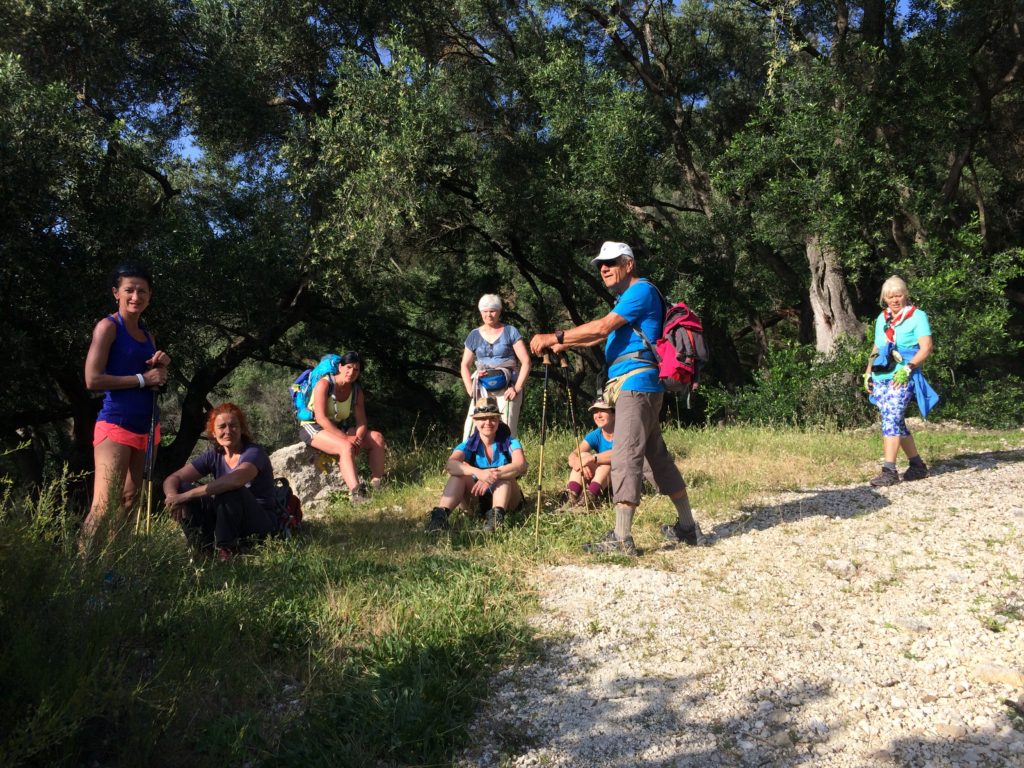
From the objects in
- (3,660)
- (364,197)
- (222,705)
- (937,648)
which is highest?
(364,197)

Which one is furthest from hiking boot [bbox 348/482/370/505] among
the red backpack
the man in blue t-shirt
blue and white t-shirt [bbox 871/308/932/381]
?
blue and white t-shirt [bbox 871/308/932/381]

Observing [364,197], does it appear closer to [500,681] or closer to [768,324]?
[500,681]

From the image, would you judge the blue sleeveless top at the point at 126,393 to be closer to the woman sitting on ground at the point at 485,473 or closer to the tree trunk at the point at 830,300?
the woman sitting on ground at the point at 485,473

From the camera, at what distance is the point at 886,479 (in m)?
6.15

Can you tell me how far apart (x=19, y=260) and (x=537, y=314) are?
388 inches

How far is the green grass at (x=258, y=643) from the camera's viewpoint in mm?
2523

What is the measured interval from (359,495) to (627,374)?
3405 millimetres

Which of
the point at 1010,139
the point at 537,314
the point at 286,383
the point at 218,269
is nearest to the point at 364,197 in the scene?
the point at 218,269

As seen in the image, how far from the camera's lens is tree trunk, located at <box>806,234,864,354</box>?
11289mm

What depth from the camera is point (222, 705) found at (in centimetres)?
298

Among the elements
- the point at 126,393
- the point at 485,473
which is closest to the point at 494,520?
the point at 485,473

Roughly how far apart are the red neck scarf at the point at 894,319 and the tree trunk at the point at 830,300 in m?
4.95

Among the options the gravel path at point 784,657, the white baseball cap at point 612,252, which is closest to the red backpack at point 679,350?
the white baseball cap at point 612,252

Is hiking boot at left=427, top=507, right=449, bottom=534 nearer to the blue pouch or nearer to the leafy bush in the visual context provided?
the blue pouch
